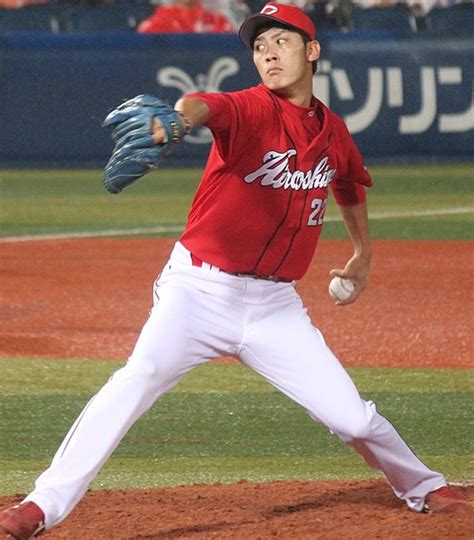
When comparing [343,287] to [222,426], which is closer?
[343,287]

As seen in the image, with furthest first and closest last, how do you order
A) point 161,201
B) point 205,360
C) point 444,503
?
1. point 161,201
2. point 444,503
3. point 205,360

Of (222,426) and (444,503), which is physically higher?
(444,503)

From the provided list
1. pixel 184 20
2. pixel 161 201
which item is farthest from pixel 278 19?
pixel 184 20

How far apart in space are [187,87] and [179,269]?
11991 millimetres

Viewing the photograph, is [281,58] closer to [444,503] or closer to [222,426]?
[444,503]

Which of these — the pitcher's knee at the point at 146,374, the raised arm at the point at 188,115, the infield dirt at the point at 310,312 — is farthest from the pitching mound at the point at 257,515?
the raised arm at the point at 188,115

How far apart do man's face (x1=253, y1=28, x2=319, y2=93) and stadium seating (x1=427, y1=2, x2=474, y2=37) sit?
42.2 ft

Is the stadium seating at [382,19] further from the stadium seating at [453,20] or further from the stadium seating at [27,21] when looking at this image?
the stadium seating at [27,21]

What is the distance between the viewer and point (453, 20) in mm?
17625

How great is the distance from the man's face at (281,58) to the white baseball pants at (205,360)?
24.3 inches

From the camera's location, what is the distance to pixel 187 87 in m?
16.4

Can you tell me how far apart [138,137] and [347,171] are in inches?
48.9

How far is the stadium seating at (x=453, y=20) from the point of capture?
56.8 ft

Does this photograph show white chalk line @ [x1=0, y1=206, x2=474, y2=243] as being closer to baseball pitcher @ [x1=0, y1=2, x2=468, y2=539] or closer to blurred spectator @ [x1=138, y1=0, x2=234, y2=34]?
blurred spectator @ [x1=138, y1=0, x2=234, y2=34]
